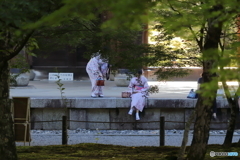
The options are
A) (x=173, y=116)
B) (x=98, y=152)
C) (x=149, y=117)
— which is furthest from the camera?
(x=173, y=116)

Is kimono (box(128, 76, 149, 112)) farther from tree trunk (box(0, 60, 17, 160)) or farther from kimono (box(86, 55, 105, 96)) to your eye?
tree trunk (box(0, 60, 17, 160))

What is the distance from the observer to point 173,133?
1455 centimetres

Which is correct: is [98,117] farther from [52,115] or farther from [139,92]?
[139,92]

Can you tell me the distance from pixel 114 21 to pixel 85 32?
190 inches

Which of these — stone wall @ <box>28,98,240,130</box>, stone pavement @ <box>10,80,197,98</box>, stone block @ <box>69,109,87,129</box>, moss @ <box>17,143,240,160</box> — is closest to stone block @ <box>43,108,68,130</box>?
stone wall @ <box>28,98,240,130</box>

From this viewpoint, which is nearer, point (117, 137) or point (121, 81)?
point (117, 137)

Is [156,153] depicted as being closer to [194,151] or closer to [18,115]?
[194,151]

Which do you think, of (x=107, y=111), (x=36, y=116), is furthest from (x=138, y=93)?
(x=36, y=116)

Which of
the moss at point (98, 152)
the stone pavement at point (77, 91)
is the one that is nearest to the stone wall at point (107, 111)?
the stone pavement at point (77, 91)

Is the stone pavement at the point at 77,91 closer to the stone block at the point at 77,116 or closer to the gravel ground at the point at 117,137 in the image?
the gravel ground at the point at 117,137

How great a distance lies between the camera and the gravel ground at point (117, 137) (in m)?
12.7

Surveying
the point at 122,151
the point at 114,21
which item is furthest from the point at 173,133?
the point at 114,21

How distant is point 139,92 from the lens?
1480cm

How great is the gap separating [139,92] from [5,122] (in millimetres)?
6929
